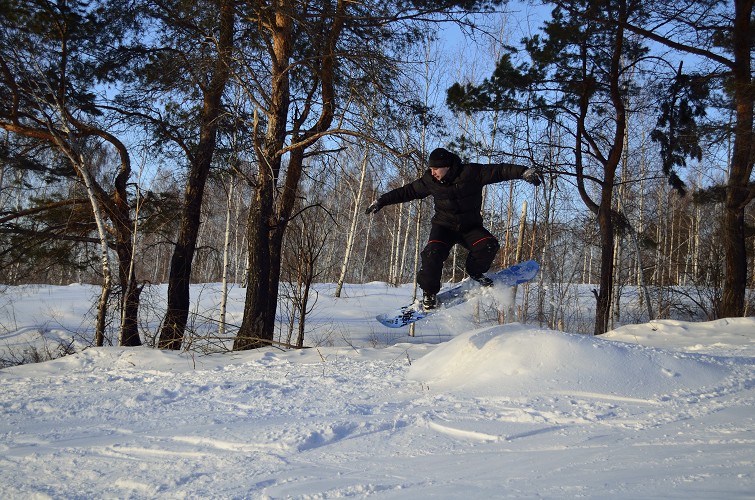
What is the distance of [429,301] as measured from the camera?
6.76 metres

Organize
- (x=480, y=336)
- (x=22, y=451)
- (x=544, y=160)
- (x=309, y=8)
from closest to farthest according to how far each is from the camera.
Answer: (x=22, y=451), (x=480, y=336), (x=309, y=8), (x=544, y=160)

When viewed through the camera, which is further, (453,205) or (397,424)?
(453,205)

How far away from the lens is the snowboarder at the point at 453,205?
235 inches

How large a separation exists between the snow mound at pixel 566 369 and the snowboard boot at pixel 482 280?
5.01ft

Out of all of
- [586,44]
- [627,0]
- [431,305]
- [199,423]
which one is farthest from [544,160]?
[199,423]

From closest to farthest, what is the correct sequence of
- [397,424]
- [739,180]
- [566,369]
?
[397,424]
[566,369]
[739,180]

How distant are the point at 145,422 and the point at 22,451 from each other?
0.76 metres

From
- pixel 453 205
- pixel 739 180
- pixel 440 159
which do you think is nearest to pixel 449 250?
pixel 453 205

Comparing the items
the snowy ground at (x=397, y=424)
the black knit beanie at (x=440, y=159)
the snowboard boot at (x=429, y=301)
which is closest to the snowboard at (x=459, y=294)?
the snowboard boot at (x=429, y=301)

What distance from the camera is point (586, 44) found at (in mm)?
11836

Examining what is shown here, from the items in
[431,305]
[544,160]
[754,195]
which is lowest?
[431,305]

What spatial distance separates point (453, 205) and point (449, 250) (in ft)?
1.91

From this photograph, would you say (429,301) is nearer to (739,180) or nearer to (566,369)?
(566,369)

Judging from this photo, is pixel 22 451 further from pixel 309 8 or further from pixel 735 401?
pixel 309 8
